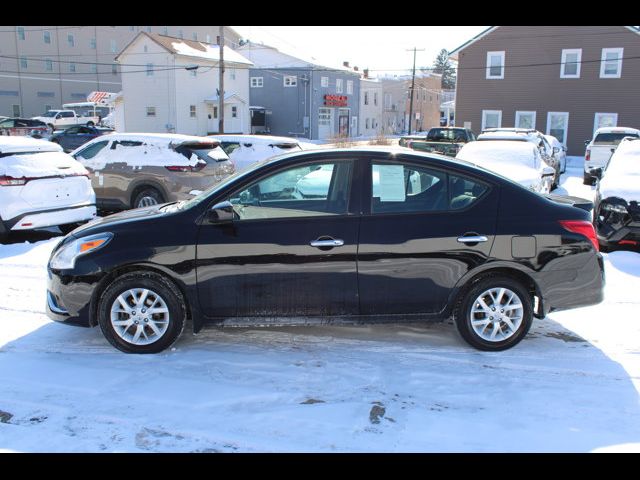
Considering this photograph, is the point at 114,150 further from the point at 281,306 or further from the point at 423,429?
the point at 423,429

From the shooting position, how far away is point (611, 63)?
106ft

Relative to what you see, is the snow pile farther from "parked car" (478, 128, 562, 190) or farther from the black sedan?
"parked car" (478, 128, 562, 190)

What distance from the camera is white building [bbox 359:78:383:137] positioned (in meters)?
64.6

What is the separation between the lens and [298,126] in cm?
5419

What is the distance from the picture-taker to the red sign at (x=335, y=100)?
55.6 metres

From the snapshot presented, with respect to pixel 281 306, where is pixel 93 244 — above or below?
above

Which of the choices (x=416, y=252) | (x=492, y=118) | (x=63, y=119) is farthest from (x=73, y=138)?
(x=416, y=252)

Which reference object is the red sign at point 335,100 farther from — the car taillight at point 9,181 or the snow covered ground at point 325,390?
the snow covered ground at point 325,390

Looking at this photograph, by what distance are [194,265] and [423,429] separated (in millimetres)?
2169

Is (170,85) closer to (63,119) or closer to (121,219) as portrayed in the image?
→ (63,119)

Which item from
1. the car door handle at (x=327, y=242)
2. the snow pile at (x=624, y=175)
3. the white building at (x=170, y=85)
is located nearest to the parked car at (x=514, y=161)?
the snow pile at (x=624, y=175)

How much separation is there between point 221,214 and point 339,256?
1.00m

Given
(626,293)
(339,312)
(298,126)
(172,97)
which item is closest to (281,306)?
(339,312)

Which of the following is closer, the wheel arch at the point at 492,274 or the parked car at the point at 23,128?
the wheel arch at the point at 492,274
